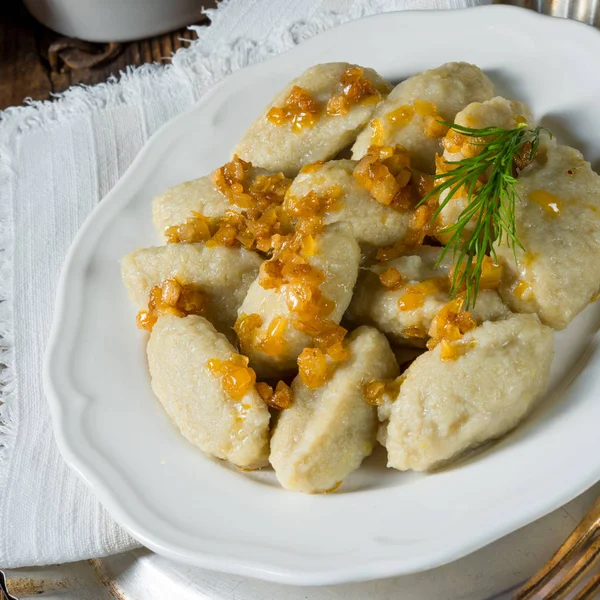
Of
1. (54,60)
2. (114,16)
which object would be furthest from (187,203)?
(54,60)

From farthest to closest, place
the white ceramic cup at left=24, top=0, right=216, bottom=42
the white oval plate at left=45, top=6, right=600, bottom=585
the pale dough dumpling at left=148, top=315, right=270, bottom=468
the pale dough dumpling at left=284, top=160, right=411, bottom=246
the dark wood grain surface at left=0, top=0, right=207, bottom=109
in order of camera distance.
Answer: the dark wood grain surface at left=0, top=0, right=207, bottom=109
the white ceramic cup at left=24, top=0, right=216, bottom=42
the pale dough dumpling at left=284, top=160, right=411, bottom=246
the pale dough dumpling at left=148, top=315, right=270, bottom=468
the white oval plate at left=45, top=6, right=600, bottom=585

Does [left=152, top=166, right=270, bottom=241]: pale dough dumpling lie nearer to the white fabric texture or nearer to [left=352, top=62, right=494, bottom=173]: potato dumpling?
[left=352, top=62, right=494, bottom=173]: potato dumpling

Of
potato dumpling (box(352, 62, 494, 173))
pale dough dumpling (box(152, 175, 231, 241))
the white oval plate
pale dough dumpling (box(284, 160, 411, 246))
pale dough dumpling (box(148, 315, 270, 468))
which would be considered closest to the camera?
the white oval plate

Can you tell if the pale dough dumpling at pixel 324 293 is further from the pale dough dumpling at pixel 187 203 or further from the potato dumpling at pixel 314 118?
the potato dumpling at pixel 314 118

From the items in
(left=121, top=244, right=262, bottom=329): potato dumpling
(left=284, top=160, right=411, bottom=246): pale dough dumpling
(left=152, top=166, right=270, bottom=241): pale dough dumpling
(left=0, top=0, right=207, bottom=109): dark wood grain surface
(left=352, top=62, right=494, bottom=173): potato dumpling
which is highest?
(left=352, top=62, right=494, bottom=173): potato dumpling

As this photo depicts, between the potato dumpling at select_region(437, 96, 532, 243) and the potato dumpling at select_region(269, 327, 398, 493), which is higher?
the potato dumpling at select_region(437, 96, 532, 243)

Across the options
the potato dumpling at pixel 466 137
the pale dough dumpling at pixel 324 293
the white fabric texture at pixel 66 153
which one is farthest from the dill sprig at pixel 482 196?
the white fabric texture at pixel 66 153

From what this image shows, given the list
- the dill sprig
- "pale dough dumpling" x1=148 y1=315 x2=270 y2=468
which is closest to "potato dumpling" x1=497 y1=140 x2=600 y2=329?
the dill sprig
